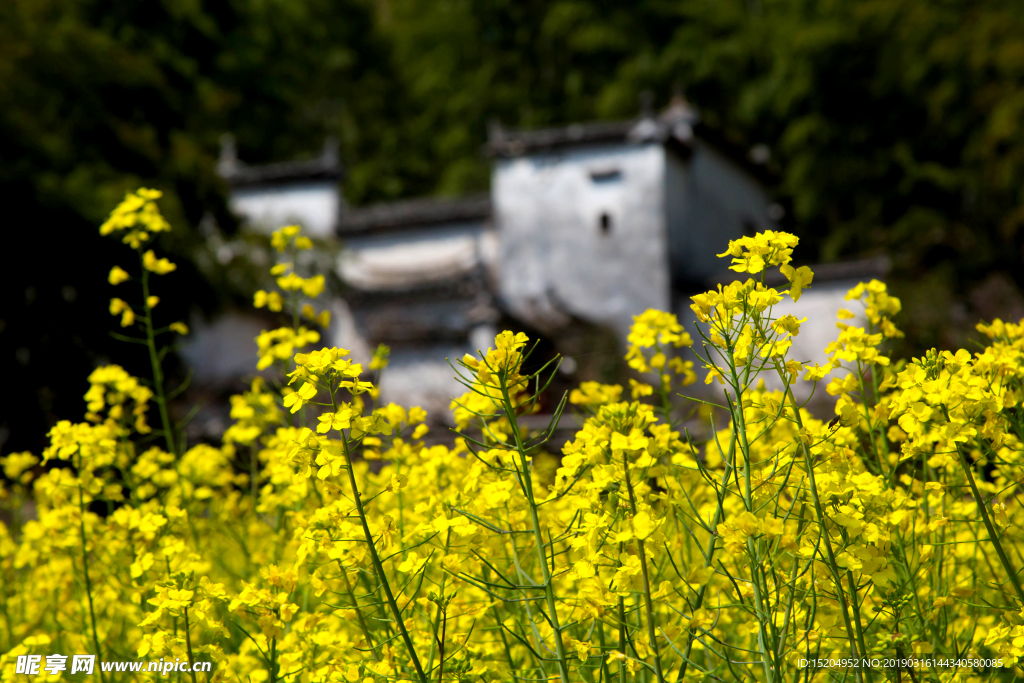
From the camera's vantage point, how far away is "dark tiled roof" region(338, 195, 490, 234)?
14.1 metres

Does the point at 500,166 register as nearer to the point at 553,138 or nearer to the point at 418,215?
the point at 553,138

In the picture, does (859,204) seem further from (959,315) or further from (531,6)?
(531,6)

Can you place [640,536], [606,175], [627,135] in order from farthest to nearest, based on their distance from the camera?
[606,175], [627,135], [640,536]

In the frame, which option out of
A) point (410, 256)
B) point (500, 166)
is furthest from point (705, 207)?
point (410, 256)

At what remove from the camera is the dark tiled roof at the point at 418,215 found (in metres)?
14.1

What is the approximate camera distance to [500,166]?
1395 centimetres

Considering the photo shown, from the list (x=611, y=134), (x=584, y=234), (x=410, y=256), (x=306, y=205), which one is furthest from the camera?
(x=306, y=205)

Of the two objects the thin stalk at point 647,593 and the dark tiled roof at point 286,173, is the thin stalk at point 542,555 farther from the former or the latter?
the dark tiled roof at point 286,173

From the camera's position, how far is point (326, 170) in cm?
1470

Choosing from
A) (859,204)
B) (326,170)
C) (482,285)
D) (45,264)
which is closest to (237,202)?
(326,170)

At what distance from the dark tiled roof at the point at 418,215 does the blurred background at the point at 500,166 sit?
0.04 metres

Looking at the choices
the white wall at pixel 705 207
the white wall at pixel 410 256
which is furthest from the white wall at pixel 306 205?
the white wall at pixel 705 207

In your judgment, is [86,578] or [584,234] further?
[584,234]

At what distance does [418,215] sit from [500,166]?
1552 mm
